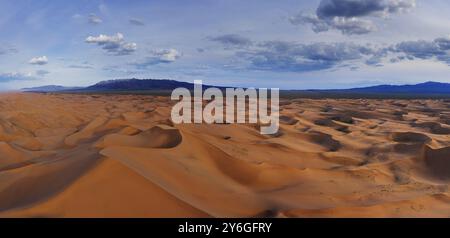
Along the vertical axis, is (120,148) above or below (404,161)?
above

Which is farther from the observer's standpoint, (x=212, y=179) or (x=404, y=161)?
(x=404, y=161)

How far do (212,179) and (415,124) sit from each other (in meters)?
8.79

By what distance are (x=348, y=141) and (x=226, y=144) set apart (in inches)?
101

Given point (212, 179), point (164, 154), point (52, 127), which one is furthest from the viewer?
point (52, 127)

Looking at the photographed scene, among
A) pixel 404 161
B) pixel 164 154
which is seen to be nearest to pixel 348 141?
pixel 404 161

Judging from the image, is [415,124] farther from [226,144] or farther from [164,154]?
[164,154]

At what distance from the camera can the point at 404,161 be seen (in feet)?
20.9

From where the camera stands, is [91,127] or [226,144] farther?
[91,127]
